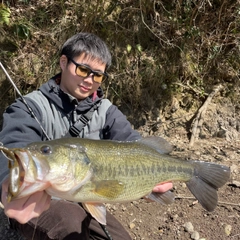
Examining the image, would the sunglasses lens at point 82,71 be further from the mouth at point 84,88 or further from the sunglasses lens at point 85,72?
the mouth at point 84,88

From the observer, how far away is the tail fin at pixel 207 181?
2.50 metres

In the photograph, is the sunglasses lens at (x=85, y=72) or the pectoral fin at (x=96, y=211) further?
the sunglasses lens at (x=85, y=72)

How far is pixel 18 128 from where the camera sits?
2590 mm

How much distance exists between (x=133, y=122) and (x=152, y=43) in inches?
51.5

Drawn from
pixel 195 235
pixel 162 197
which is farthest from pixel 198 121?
pixel 162 197

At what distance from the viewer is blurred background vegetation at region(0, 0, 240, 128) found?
A: 17.6 ft

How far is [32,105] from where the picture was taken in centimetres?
286

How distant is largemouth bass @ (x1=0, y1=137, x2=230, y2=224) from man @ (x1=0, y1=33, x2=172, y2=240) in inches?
8.2

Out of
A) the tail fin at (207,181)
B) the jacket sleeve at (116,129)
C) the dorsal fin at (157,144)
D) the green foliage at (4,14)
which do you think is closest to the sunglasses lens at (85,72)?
the jacket sleeve at (116,129)

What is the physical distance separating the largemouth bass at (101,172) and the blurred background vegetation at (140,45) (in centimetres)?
Answer: 299

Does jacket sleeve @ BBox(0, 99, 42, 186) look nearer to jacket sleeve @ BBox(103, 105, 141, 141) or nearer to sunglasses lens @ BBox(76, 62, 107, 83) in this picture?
Answer: sunglasses lens @ BBox(76, 62, 107, 83)

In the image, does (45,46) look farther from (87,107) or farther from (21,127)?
(21,127)

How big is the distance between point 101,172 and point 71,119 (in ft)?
3.76

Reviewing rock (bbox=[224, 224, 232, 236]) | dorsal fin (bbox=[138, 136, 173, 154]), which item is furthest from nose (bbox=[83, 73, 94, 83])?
rock (bbox=[224, 224, 232, 236])
